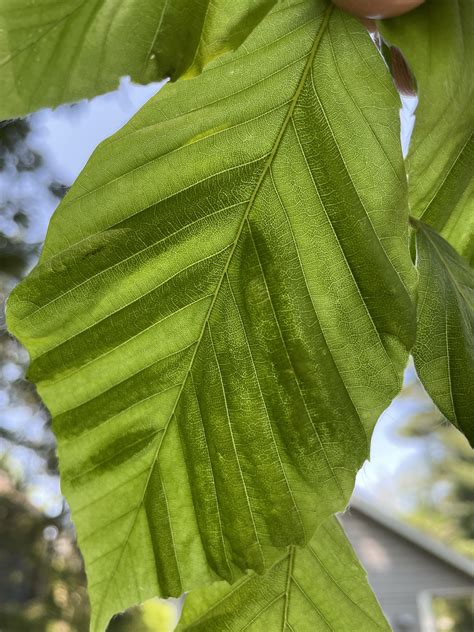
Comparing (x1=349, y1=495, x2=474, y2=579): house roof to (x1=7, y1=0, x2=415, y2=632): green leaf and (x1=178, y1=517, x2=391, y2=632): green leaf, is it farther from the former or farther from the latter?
(x1=7, y1=0, x2=415, y2=632): green leaf

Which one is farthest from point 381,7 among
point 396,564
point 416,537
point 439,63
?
point 396,564

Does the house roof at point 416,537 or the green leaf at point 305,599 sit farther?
the house roof at point 416,537

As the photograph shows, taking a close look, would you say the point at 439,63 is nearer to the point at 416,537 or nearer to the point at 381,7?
the point at 381,7

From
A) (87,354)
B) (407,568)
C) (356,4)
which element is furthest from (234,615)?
(407,568)

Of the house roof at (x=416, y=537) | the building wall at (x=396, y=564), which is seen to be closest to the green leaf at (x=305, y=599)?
the house roof at (x=416, y=537)

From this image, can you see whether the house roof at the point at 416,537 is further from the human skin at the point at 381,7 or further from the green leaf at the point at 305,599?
the human skin at the point at 381,7

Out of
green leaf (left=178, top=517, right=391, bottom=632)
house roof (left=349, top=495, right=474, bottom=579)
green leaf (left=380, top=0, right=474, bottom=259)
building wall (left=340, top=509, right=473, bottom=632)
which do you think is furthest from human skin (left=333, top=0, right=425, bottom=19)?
building wall (left=340, top=509, right=473, bottom=632)

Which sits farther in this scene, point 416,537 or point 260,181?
point 416,537

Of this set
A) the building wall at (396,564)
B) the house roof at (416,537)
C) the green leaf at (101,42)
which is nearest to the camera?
the green leaf at (101,42)
